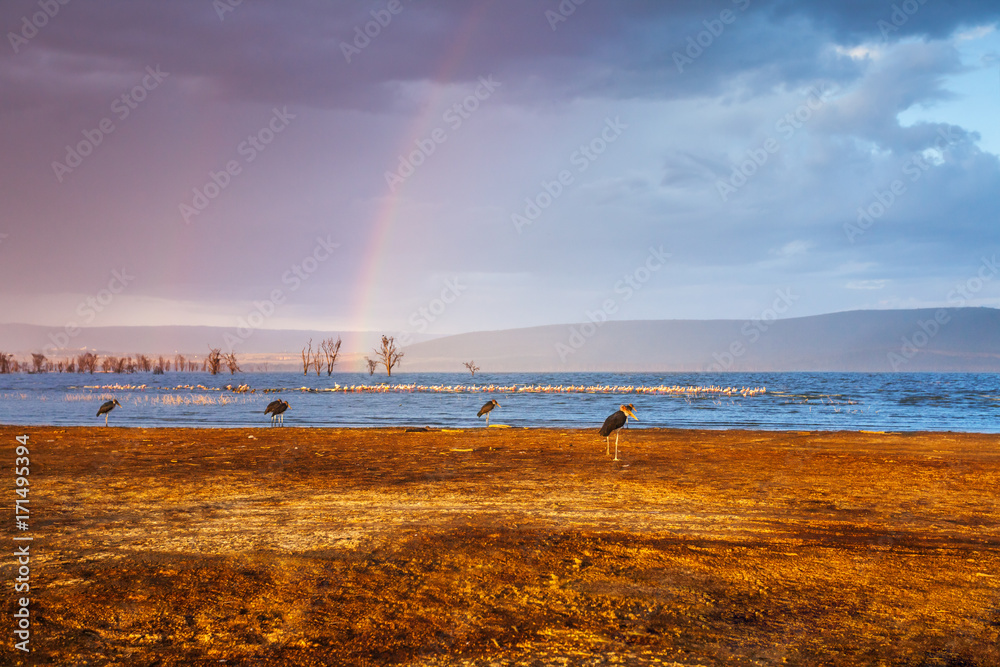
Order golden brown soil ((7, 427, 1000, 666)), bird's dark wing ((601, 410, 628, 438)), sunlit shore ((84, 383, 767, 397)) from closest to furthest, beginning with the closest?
golden brown soil ((7, 427, 1000, 666)) < bird's dark wing ((601, 410, 628, 438)) < sunlit shore ((84, 383, 767, 397))

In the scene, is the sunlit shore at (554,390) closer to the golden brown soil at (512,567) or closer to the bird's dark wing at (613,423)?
the bird's dark wing at (613,423)

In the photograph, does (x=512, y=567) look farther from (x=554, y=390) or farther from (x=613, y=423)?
(x=554, y=390)

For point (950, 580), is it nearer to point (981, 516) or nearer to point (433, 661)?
point (981, 516)

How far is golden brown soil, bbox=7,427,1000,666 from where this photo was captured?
4504 mm

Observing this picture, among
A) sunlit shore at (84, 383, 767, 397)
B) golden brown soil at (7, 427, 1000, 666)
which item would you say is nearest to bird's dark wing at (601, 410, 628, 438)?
golden brown soil at (7, 427, 1000, 666)

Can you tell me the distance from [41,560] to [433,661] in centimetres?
465

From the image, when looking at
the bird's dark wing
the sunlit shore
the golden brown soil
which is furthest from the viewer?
the sunlit shore

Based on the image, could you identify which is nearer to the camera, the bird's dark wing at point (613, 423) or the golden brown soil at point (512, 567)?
the golden brown soil at point (512, 567)

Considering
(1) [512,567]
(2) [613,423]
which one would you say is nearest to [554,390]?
(2) [613,423]

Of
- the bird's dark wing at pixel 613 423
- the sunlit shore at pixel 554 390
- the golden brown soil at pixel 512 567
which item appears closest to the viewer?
the golden brown soil at pixel 512 567

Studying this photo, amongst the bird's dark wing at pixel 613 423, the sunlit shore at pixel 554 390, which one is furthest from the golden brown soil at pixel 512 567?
the sunlit shore at pixel 554 390

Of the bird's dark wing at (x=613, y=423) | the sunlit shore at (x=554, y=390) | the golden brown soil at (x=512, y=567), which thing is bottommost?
the sunlit shore at (x=554, y=390)

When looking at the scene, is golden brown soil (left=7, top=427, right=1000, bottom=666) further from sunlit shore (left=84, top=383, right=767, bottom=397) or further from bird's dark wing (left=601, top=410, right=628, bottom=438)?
sunlit shore (left=84, top=383, right=767, bottom=397)

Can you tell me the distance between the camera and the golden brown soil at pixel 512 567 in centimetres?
450
